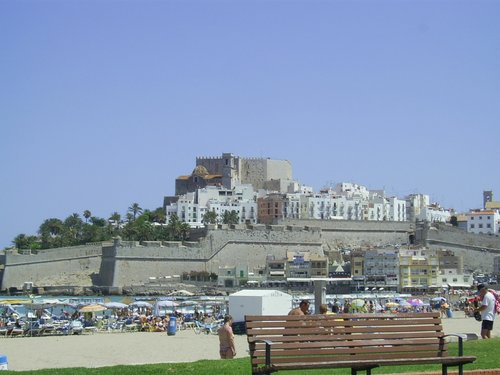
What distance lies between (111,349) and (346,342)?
14.9 meters

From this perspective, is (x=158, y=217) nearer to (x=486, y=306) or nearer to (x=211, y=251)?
(x=211, y=251)

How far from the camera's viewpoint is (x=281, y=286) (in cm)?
7100

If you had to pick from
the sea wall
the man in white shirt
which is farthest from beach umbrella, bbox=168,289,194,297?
the man in white shirt

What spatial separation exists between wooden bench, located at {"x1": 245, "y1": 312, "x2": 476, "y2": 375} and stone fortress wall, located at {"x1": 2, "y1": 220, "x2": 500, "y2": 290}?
62229mm

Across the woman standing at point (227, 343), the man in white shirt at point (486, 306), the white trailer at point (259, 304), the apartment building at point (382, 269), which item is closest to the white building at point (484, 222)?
the apartment building at point (382, 269)

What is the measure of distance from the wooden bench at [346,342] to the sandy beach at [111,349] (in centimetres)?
750

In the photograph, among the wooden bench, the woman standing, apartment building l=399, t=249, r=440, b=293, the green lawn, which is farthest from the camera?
apartment building l=399, t=249, r=440, b=293

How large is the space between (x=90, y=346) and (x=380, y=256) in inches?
1983

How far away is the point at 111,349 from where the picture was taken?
22266 mm

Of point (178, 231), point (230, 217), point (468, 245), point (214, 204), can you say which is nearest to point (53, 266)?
point (178, 231)

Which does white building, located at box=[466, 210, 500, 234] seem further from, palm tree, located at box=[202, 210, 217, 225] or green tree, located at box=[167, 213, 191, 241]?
green tree, located at box=[167, 213, 191, 241]

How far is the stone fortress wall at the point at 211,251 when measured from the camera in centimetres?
7012

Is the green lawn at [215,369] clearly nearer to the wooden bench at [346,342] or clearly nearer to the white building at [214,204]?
the wooden bench at [346,342]

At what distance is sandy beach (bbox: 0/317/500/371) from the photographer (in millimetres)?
18000
